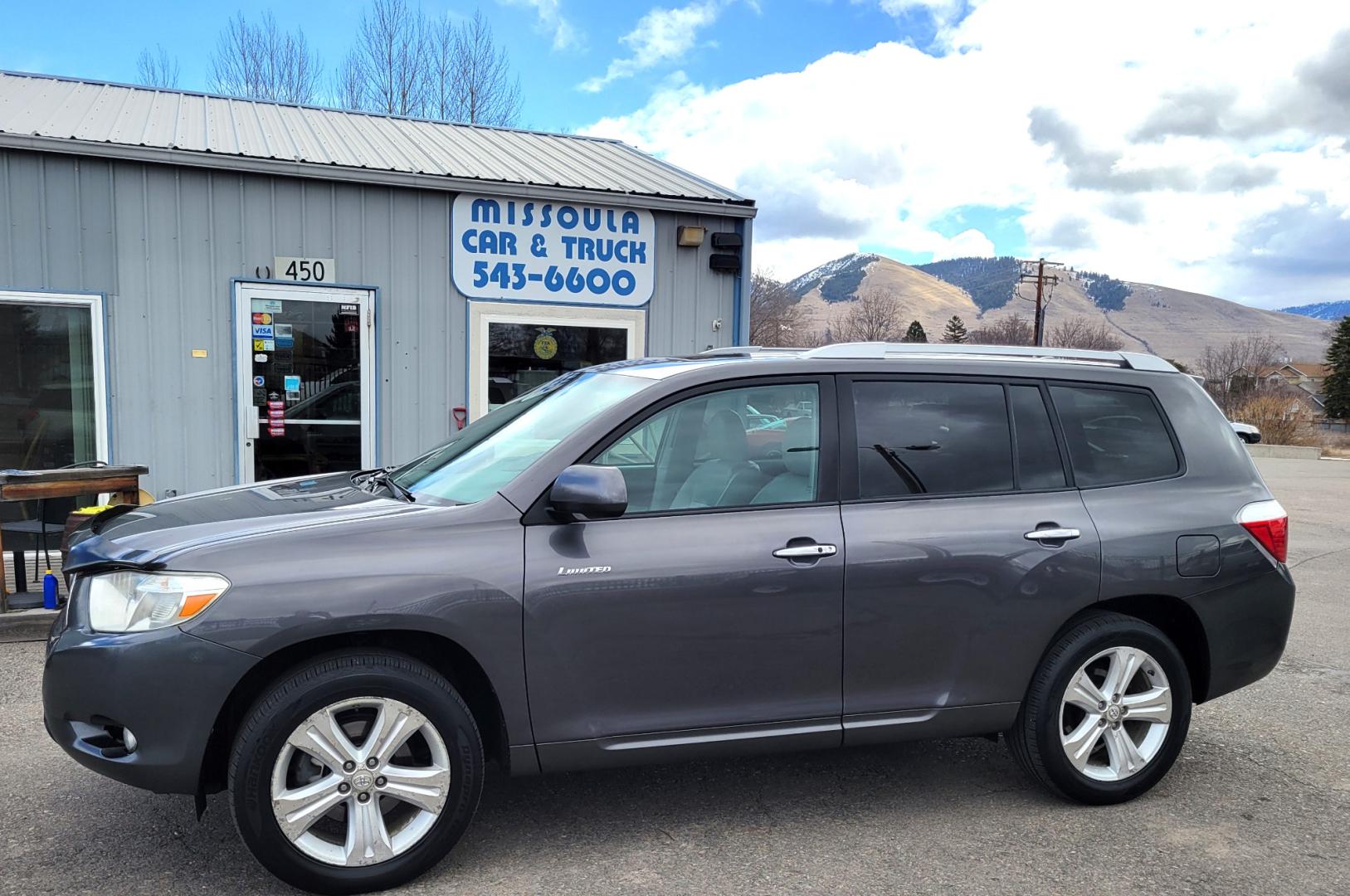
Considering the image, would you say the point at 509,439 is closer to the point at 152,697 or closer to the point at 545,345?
the point at 152,697

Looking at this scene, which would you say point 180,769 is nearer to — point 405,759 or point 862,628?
point 405,759

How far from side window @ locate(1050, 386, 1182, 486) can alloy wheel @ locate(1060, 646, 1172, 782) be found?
71 centimetres

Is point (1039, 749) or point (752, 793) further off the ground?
point (1039, 749)

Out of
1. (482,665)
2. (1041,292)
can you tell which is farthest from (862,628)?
(1041,292)

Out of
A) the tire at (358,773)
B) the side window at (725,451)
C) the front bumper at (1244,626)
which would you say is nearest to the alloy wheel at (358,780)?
the tire at (358,773)

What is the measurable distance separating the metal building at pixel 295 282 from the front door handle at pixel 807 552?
6031mm

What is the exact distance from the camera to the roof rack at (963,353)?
Answer: 12.3 ft

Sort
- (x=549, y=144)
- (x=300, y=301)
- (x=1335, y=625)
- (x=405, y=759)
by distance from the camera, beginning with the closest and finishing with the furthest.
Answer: (x=405, y=759), (x=1335, y=625), (x=300, y=301), (x=549, y=144)

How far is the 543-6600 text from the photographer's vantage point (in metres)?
8.80

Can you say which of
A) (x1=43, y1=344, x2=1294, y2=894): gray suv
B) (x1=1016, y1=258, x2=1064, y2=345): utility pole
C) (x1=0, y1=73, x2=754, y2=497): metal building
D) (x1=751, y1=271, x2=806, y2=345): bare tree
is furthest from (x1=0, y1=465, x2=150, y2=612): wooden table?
(x1=751, y1=271, x2=806, y2=345): bare tree

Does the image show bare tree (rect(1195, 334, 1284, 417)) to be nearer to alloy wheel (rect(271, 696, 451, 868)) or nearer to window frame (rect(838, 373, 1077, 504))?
window frame (rect(838, 373, 1077, 504))

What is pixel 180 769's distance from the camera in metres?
2.84

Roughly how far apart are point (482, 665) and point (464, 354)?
6.15m

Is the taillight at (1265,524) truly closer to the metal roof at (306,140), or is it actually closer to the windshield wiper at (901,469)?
the windshield wiper at (901,469)
